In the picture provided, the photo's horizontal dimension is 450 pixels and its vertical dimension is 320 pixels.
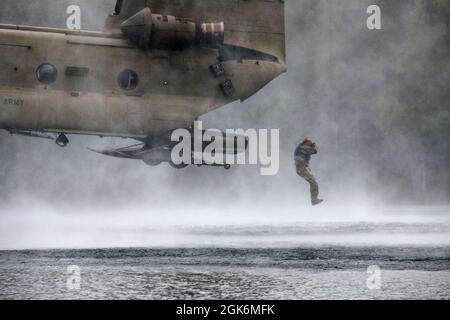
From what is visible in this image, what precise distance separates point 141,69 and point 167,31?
54.8 inches

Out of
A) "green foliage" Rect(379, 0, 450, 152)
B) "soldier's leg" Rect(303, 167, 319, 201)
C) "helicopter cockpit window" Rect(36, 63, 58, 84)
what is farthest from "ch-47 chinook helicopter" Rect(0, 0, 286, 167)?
"green foliage" Rect(379, 0, 450, 152)

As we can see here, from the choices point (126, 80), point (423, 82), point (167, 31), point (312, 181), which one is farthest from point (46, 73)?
point (423, 82)

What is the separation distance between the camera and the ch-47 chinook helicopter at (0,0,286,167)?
22.1m

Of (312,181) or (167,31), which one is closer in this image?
(312,181)

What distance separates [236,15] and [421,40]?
23.2m

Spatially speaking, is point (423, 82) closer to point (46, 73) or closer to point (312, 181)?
point (312, 181)

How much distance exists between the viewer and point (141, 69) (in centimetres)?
2328

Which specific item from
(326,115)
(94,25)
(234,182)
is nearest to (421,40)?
(326,115)

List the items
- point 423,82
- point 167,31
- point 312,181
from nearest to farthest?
point 312,181 → point 167,31 → point 423,82

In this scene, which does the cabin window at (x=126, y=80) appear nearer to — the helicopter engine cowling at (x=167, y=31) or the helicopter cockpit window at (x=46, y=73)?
the helicopter engine cowling at (x=167, y=31)

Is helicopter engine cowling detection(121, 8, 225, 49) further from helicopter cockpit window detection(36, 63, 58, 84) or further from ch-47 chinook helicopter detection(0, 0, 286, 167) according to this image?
helicopter cockpit window detection(36, 63, 58, 84)

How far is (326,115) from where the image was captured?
146 ft

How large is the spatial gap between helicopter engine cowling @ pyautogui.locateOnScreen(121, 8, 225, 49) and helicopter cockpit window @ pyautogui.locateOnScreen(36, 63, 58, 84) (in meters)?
2.25

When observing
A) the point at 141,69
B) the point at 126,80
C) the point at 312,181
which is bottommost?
the point at 312,181
